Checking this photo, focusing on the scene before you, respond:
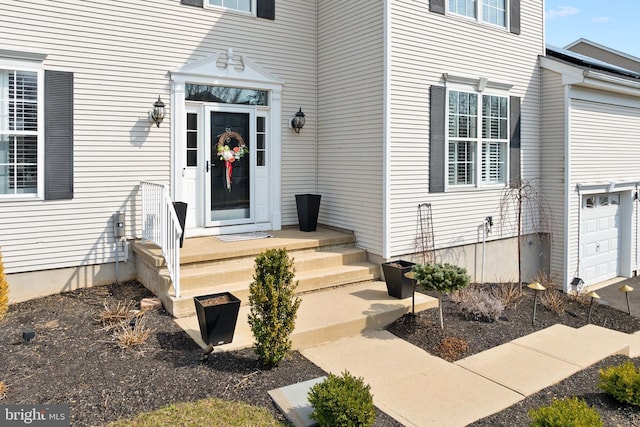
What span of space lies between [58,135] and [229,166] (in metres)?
2.47

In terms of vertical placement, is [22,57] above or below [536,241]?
above

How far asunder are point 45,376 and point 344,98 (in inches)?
225

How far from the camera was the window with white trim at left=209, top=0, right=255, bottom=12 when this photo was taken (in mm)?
7423

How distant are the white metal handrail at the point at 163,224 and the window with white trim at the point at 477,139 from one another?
4636 millimetres

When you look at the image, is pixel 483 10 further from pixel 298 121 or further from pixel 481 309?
pixel 481 309

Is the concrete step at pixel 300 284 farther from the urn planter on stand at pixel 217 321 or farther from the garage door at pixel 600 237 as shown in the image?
the garage door at pixel 600 237

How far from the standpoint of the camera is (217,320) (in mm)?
4223

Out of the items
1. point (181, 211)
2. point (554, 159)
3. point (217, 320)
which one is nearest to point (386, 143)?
point (181, 211)

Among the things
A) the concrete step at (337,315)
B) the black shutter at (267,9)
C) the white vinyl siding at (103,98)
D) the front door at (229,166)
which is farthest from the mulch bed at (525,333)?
the black shutter at (267,9)

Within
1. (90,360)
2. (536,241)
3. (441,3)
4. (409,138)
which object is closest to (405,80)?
(409,138)

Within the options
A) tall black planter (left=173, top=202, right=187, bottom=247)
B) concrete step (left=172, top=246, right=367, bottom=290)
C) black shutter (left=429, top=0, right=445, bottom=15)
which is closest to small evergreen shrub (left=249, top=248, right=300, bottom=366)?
concrete step (left=172, top=246, right=367, bottom=290)

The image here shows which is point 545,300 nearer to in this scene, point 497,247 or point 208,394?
point 497,247

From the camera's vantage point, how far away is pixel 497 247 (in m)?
8.66

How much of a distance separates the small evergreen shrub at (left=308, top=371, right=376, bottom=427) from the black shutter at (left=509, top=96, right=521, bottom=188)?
6.75m
